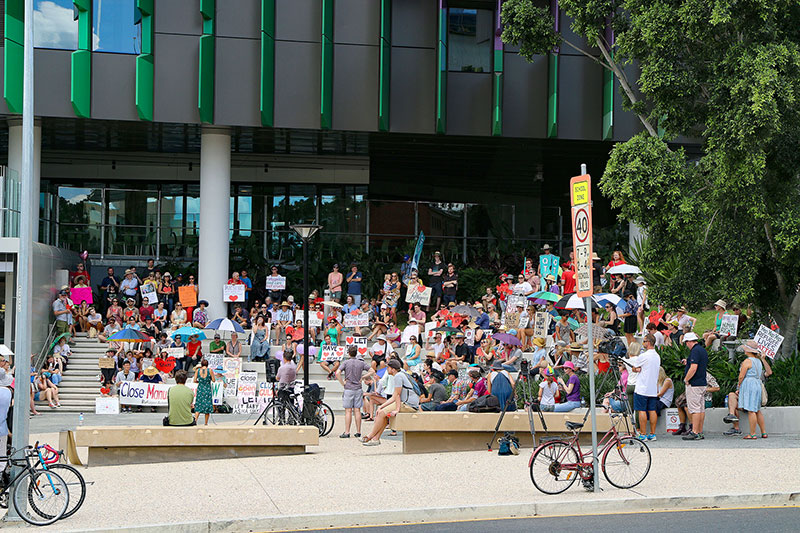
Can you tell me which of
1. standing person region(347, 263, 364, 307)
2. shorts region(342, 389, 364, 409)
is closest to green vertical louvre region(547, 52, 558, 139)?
standing person region(347, 263, 364, 307)

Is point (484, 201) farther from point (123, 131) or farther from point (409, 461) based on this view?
point (409, 461)

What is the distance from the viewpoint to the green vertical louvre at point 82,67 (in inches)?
1114

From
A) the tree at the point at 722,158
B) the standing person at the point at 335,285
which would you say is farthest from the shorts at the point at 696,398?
the standing person at the point at 335,285

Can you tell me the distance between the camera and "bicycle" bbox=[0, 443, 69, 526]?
1046 cm

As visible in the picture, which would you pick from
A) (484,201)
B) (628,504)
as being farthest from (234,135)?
(628,504)

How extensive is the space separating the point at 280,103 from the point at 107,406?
38.4 feet

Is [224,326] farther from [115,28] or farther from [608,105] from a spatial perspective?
[608,105]

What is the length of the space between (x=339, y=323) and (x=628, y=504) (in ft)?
55.6

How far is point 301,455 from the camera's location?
15820mm

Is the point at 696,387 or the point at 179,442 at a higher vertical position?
the point at 696,387

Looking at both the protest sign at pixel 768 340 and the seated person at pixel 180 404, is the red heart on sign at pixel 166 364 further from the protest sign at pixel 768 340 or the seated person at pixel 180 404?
the protest sign at pixel 768 340

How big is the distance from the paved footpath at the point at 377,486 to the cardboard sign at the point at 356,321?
412 inches

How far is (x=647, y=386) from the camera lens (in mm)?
16609

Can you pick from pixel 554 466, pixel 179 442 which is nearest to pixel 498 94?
pixel 179 442
